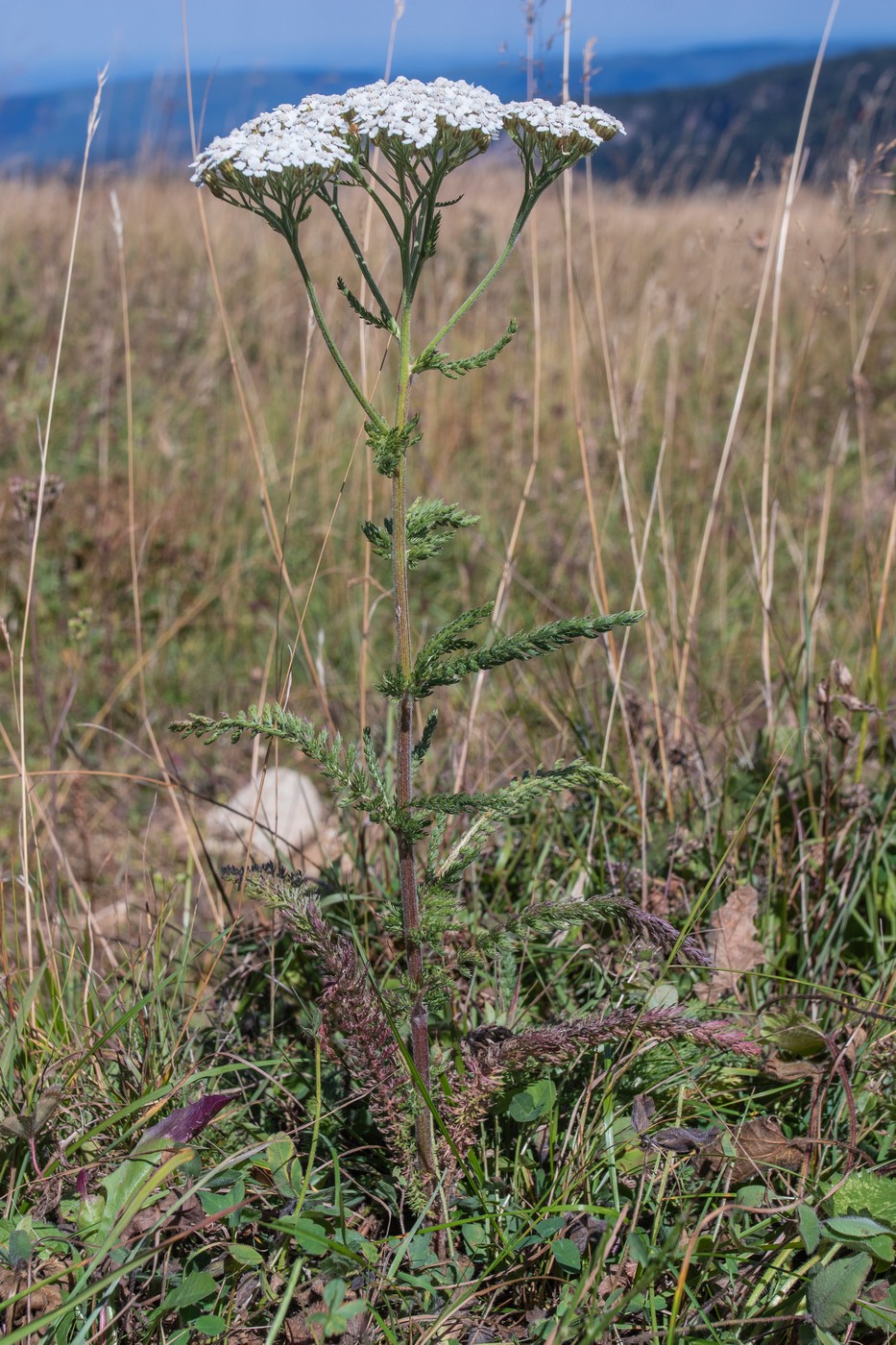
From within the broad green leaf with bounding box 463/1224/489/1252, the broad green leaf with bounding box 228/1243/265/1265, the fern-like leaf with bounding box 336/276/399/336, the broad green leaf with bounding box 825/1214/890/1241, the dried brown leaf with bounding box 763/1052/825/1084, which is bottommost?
the broad green leaf with bounding box 463/1224/489/1252

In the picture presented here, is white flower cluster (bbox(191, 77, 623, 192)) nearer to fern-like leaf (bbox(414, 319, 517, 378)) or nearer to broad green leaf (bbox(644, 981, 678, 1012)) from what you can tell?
fern-like leaf (bbox(414, 319, 517, 378))

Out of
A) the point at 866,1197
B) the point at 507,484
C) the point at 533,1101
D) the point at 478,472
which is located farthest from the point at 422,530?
the point at 478,472

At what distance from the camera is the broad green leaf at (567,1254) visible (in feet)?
4.03

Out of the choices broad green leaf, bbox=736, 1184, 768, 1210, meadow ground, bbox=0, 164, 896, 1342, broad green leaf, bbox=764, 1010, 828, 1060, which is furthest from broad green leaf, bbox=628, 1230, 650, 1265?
broad green leaf, bbox=764, 1010, 828, 1060

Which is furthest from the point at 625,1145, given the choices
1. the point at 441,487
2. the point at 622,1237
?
the point at 441,487

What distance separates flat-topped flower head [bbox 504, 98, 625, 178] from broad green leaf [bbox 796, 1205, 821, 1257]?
136 centimetres

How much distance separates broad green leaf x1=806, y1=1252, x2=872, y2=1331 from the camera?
1.14 metres

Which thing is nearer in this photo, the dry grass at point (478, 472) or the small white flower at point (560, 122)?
the small white flower at point (560, 122)

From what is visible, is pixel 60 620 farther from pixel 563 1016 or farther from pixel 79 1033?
pixel 563 1016

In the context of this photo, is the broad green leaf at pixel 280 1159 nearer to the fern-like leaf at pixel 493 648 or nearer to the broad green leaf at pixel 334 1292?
the broad green leaf at pixel 334 1292

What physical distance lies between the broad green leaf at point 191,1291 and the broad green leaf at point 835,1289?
0.74 metres

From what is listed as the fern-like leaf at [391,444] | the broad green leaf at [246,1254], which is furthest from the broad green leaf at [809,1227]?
the fern-like leaf at [391,444]

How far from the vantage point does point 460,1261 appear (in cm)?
133

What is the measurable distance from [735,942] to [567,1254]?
2.24 feet
